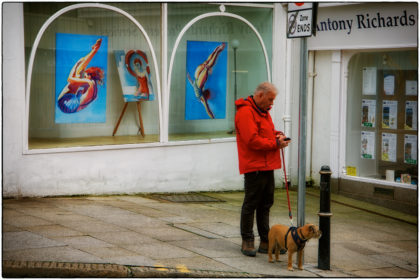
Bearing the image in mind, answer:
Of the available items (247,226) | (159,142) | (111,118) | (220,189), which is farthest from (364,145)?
(247,226)

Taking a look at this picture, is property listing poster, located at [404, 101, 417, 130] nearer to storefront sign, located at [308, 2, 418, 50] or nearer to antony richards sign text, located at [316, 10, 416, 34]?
storefront sign, located at [308, 2, 418, 50]

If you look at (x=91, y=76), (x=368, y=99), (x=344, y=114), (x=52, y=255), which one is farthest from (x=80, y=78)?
(x=368, y=99)

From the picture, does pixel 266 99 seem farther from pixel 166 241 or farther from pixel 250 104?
pixel 166 241

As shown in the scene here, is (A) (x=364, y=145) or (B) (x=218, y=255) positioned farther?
(A) (x=364, y=145)

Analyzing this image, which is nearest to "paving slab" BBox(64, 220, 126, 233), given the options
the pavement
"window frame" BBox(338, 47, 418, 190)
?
the pavement

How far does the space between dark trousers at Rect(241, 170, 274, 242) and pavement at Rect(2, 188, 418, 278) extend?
10.9 inches

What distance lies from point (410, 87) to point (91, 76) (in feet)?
17.2

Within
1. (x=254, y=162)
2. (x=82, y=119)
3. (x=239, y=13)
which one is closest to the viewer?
(x=254, y=162)

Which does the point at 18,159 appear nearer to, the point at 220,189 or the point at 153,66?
the point at 153,66

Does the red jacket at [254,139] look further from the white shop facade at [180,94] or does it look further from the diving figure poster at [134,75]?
the diving figure poster at [134,75]

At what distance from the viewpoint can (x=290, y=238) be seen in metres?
6.32

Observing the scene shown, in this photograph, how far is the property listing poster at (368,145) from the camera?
1134cm

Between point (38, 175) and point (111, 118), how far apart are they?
165 cm

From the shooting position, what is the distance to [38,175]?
9.43m
